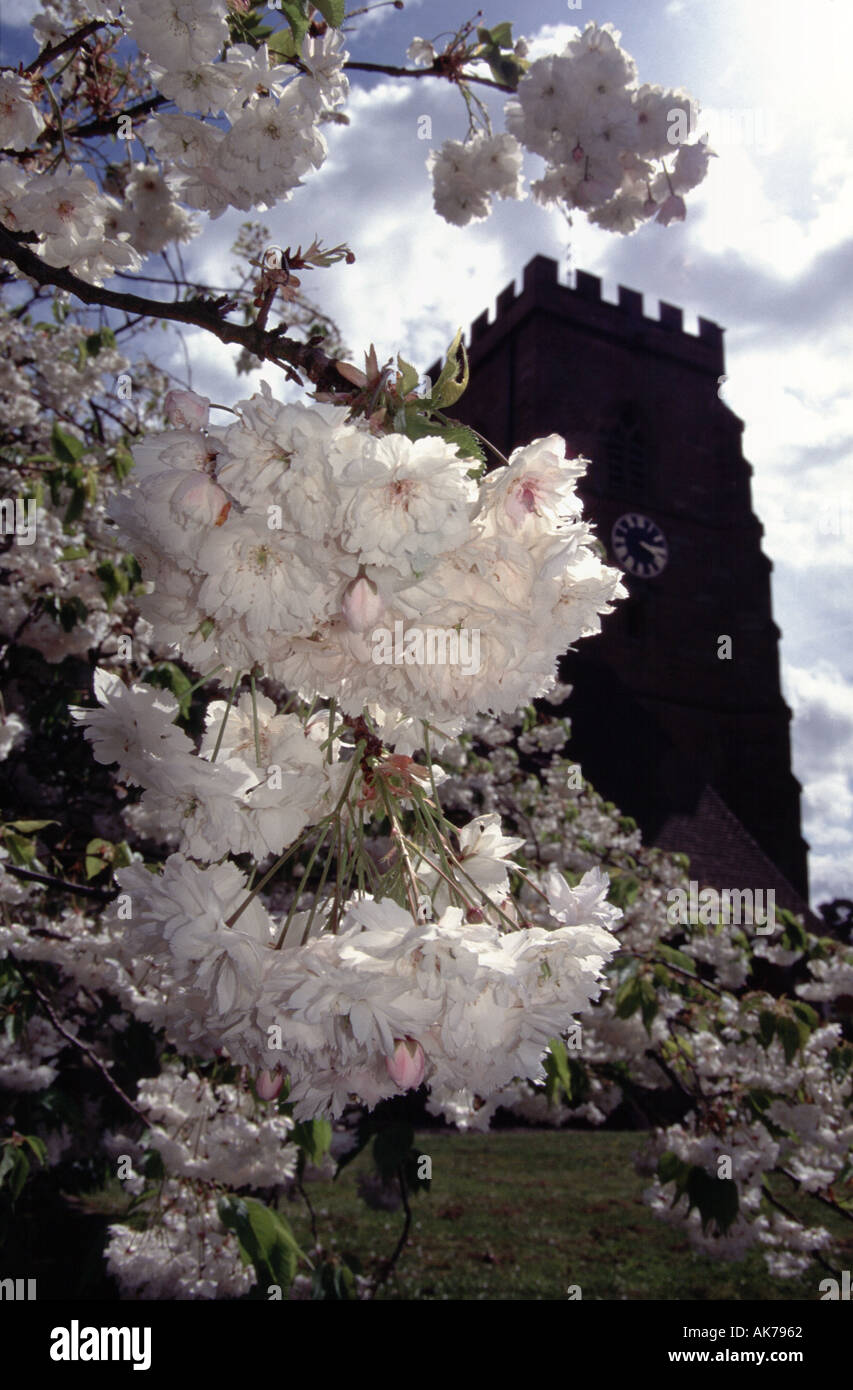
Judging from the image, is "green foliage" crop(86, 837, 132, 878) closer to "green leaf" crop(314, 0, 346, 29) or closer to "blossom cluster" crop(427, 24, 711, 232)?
"green leaf" crop(314, 0, 346, 29)

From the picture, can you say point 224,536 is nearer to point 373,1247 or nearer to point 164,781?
point 164,781

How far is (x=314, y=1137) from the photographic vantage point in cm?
237

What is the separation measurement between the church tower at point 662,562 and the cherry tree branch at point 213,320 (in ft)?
62.0

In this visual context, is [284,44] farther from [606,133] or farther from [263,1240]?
[263,1240]

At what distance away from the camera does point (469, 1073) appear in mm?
903

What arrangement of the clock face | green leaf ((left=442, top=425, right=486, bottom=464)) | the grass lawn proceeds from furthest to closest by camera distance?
the clock face < the grass lawn < green leaf ((left=442, top=425, right=486, bottom=464))

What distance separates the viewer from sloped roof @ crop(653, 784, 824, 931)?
18.8 m

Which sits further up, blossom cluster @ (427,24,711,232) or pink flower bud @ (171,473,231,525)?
blossom cluster @ (427,24,711,232)

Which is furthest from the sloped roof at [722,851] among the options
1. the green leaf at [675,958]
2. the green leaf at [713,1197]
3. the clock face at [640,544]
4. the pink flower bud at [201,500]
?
the pink flower bud at [201,500]

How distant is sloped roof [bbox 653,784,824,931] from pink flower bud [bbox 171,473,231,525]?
1837 centimetres

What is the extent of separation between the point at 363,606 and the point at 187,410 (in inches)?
11.3

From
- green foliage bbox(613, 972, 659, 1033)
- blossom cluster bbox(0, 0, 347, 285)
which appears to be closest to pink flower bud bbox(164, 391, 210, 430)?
blossom cluster bbox(0, 0, 347, 285)

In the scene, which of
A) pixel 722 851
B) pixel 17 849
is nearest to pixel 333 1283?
pixel 17 849

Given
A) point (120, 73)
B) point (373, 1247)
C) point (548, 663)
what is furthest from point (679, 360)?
point (548, 663)
